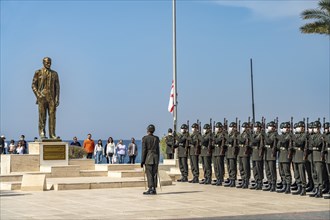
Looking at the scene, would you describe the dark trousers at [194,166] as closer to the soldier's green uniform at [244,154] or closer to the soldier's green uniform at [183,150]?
the soldier's green uniform at [183,150]

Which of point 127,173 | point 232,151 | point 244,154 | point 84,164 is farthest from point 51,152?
point 244,154

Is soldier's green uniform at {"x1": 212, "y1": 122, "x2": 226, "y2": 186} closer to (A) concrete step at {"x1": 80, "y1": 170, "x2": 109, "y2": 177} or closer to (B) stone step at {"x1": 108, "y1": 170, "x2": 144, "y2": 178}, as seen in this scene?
(B) stone step at {"x1": 108, "y1": 170, "x2": 144, "y2": 178}

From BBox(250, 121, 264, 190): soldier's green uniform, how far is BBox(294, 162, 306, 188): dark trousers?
5.79ft

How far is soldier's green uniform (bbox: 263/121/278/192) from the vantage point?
72.3 ft

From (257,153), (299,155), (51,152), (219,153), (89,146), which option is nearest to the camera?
(299,155)

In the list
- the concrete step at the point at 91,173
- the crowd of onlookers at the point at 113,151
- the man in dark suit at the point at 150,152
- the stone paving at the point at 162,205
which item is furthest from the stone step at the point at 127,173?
the crowd of onlookers at the point at 113,151

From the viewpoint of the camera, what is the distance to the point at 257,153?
22781 mm

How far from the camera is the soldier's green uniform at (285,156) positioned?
69.9 feet

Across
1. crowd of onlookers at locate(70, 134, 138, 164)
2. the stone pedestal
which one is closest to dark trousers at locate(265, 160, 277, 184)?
the stone pedestal

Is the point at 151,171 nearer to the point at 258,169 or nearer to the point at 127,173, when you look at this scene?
the point at 258,169

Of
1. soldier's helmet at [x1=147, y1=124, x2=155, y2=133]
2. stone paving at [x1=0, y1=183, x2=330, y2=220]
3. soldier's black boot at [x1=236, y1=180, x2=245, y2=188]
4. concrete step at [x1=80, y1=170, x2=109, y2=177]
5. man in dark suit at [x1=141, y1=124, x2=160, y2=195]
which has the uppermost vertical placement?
soldier's helmet at [x1=147, y1=124, x2=155, y2=133]

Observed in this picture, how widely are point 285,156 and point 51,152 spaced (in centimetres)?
966

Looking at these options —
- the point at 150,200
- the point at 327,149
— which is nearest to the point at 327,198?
the point at 327,149

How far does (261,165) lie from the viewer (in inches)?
896
